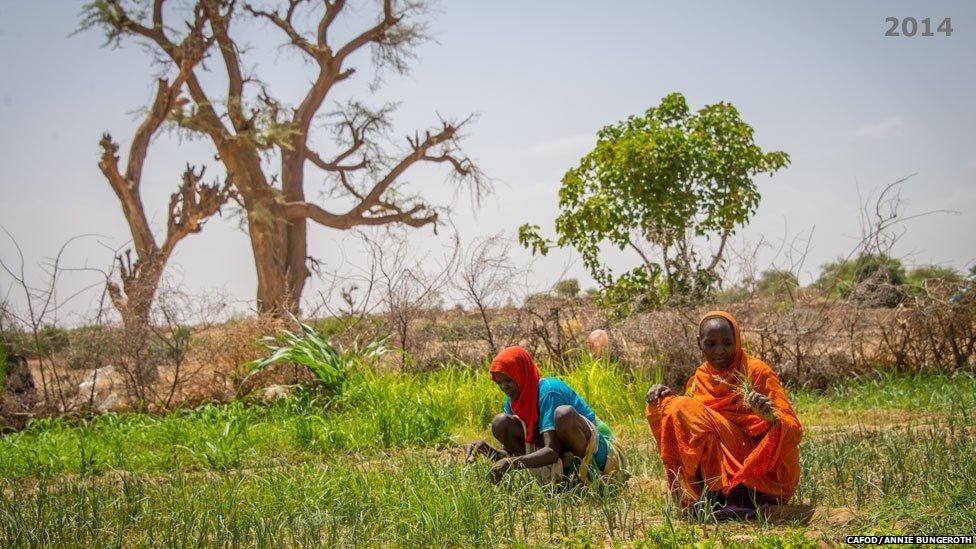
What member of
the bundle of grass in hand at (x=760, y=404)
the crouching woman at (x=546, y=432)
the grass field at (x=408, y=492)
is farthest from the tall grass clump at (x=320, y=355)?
the bundle of grass in hand at (x=760, y=404)

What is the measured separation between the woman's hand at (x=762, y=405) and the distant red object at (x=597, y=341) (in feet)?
17.1

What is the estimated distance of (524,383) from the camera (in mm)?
5125

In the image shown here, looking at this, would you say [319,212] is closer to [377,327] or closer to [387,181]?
[387,181]

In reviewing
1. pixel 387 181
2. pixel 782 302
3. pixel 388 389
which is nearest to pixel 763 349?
pixel 782 302

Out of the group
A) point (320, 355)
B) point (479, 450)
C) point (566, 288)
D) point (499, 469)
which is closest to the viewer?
point (499, 469)

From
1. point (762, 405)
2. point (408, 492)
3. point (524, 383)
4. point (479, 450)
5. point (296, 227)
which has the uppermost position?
point (296, 227)

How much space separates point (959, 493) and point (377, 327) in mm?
7284

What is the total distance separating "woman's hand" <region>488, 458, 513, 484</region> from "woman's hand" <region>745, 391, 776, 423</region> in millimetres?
1408

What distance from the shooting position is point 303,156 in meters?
22.8

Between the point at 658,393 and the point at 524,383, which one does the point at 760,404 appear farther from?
the point at 524,383

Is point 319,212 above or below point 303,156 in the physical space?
below

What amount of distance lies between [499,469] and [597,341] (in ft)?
15.8

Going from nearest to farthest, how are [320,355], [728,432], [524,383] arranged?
[728,432]
[524,383]
[320,355]

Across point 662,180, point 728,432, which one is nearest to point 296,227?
point 662,180
